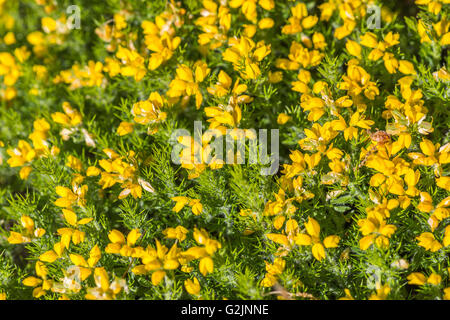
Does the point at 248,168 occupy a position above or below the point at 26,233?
above

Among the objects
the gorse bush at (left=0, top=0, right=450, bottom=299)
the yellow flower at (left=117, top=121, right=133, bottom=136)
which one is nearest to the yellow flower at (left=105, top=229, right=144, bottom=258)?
the gorse bush at (left=0, top=0, right=450, bottom=299)

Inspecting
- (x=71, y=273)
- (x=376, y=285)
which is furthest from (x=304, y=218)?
(x=71, y=273)

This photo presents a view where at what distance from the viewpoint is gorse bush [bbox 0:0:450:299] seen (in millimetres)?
1590

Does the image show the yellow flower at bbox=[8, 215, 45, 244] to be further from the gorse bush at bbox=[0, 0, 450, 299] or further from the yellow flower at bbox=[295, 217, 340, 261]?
the yellow flower at bbox=[295, 217, 340, 261]

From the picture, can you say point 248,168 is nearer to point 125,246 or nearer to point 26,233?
point 125,246

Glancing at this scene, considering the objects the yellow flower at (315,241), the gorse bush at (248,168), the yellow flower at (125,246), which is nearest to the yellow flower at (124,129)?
the gorse bush at (248,168)

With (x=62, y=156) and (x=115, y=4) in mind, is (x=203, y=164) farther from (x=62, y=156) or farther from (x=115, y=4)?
(x=115, y=4)

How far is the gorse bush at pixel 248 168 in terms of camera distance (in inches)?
62.6

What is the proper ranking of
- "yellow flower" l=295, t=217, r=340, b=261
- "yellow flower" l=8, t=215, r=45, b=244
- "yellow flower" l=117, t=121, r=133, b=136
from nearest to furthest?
"yellow flower" l=295, t=217, r=340, b=261 < "yellow flower" l=8, t=215, r=45, b=244 < "yellow flower" l=117, t=121, r=133, b=136

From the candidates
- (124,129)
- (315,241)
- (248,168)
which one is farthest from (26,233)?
(315,241)

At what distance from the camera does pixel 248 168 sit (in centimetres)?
173

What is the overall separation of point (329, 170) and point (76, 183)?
1163mm

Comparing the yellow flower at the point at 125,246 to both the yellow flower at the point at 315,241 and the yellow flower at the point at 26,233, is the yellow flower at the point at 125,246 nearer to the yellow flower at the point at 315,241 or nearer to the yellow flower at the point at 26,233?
the yellow flower at the point at 26,233
